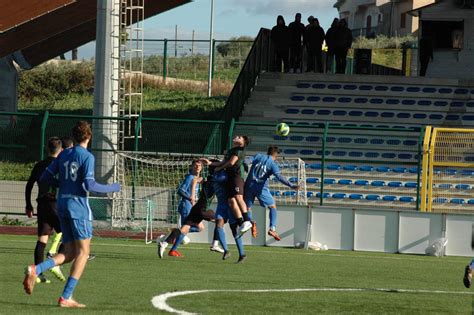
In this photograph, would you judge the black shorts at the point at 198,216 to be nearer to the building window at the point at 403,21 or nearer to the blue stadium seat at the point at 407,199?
the blue stadium seat at the point at 407,199

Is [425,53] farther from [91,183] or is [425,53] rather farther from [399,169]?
[91,183]

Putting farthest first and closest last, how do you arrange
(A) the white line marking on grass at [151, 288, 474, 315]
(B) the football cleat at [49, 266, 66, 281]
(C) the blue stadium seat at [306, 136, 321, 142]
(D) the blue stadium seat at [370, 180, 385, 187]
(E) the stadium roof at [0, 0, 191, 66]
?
(E) the stadium roof at [0, 0, 191, 66], (C) the blue stadium seat at [306, 136, 321, 142], (D) the blue stadium seat at [370, 180, 385, 187], (B) the football cleat at [49, 266, 66, 281], (A) the white line marking on grass at [151, 288, 474, 315]

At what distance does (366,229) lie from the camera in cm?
2466

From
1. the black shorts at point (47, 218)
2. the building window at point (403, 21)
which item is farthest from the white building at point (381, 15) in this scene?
the black shorts at point (47, 218)

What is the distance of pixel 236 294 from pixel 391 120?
74.4 ft

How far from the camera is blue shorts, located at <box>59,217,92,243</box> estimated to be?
1208 centimetres

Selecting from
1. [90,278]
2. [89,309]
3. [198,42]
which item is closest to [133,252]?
[90,278]

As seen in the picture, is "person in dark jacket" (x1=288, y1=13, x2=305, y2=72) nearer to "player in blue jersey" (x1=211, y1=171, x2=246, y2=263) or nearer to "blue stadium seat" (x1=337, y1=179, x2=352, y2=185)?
"blue stadium seat" (x1=337, y1=179, x2=352, y2=185)

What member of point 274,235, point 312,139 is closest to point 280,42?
point 312,139

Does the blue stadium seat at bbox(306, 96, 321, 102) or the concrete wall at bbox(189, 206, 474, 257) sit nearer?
the concrete wall at bbox(189, 206, 474, 257)

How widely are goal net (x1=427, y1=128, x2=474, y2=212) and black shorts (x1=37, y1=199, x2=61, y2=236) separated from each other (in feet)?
47.2

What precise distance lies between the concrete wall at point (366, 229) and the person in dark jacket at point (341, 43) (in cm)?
1431

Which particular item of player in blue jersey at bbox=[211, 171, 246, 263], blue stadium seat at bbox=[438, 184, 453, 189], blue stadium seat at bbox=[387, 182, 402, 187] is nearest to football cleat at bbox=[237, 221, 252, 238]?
player in blue jersey at bbox=[211, 171, 246, 263]

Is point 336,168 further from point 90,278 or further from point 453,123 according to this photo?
point 90,278
